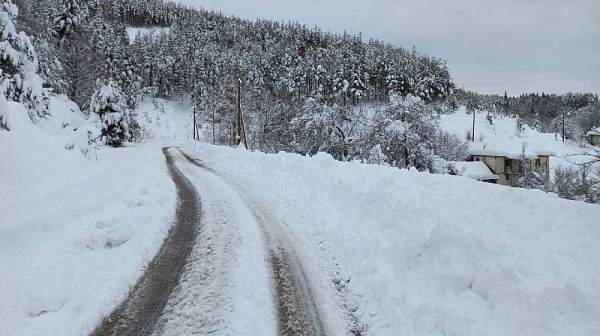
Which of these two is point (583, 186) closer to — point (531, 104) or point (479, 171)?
point (479, 171)

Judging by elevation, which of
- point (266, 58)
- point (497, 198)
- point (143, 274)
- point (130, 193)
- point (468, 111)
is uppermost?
point (266, 58)

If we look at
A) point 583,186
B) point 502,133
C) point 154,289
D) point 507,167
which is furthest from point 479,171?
point 502,133

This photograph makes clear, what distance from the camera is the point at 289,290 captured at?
4328 mm

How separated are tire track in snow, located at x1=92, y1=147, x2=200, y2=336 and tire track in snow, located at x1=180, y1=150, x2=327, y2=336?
141 cm

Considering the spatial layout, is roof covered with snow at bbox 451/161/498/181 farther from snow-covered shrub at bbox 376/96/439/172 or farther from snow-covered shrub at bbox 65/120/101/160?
snow-covered shrub at bbox 65/120/101/160

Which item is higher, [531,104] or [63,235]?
[531,104]

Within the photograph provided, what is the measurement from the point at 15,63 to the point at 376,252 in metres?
19.0

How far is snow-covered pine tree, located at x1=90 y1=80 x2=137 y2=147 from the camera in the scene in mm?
32931

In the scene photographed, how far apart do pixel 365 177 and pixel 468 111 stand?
300 ft

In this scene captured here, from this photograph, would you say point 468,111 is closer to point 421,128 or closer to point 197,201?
point 421,128

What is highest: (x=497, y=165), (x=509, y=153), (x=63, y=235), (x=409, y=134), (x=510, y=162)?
(x=409, y=134)

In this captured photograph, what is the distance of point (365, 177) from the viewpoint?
8602mm

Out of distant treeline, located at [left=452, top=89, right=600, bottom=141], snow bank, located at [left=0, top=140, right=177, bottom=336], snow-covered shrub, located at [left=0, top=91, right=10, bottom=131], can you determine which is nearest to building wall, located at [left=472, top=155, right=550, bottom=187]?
snow bank, located at [left=0, top=140, right=177, bottom=336]

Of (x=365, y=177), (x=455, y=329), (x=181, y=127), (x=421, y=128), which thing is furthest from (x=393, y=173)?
(x=181, y=127)
